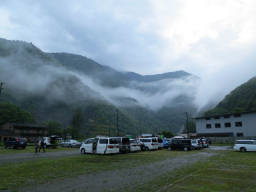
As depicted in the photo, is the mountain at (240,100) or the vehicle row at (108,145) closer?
the vehicle row at (108,145)

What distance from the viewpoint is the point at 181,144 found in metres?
28.4

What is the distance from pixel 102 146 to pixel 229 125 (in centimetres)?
4715

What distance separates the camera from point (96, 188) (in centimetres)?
726

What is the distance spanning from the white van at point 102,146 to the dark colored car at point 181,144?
33.7 feet

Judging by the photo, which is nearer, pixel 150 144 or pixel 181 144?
pixel 150 144

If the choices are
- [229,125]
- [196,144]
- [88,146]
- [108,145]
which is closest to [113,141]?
[108,145]

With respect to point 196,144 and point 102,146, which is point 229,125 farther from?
point 102,146

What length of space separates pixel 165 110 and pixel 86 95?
264 ft

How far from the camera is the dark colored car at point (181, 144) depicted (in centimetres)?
2798

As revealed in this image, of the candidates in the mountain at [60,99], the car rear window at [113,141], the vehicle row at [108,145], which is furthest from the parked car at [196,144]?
the mountain at [60,99]

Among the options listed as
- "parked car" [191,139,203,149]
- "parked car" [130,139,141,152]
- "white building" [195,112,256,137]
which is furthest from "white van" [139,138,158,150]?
"white building" [195,112,256,137]

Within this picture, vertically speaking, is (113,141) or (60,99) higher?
(60,99)

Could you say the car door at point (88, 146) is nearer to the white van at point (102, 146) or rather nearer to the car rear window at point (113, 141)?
the white van at point (102, 146)

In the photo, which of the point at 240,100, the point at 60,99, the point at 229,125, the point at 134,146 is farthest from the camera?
the point at 60,99
